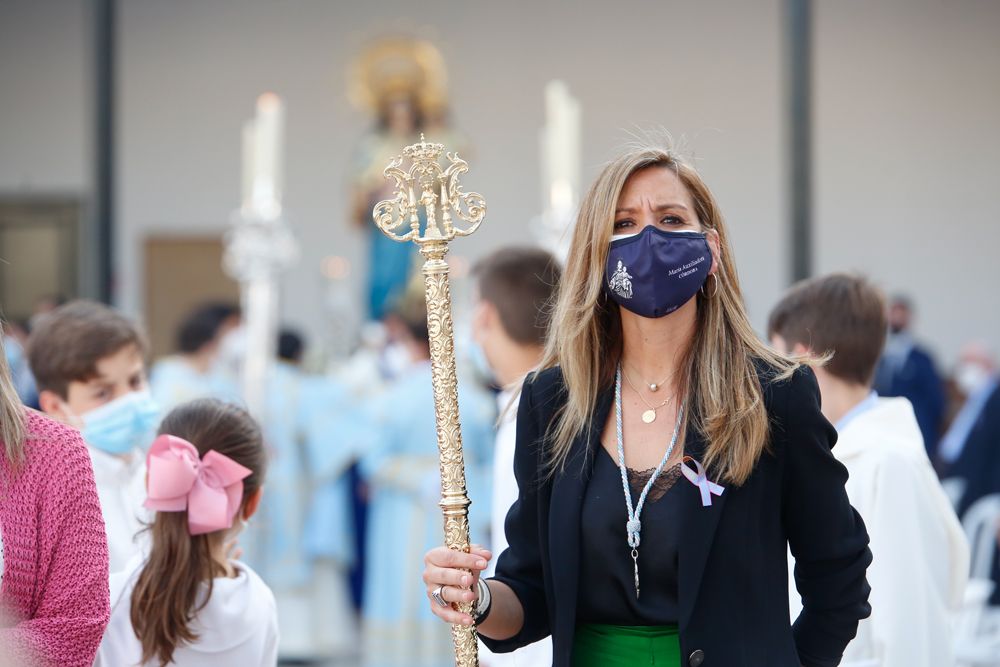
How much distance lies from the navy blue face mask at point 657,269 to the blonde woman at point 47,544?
3.05ft

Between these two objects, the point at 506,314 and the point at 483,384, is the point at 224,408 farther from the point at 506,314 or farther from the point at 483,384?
the point at 483,384

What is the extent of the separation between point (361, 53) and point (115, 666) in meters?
10.2

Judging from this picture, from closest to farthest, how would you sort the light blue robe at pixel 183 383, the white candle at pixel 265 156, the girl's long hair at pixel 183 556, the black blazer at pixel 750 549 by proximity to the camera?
the black blazer at pixel 750 549
the girl's long hair at pixel 183 556
the white candle at pixel 265 156
the light blue robe at pixel 183 383

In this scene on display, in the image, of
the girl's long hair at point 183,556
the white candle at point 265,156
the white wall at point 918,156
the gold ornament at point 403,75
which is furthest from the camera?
the gold ornament at point 403,75

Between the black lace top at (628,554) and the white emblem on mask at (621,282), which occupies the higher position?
the white emblem on mask at (621,282)

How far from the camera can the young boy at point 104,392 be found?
3.17 metres

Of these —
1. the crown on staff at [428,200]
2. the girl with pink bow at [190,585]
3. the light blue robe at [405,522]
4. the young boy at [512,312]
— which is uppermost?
the crown on staff at [428,200]

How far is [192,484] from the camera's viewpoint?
9.20 ft

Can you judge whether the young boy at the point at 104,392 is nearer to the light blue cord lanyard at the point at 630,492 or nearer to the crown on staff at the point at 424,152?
the crown on staff at the point at 424,152

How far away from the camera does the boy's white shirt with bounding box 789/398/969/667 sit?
2975 millimetres

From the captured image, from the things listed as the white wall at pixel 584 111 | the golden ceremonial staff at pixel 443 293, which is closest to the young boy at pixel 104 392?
the golden ceremonial staff at pixel 443 293

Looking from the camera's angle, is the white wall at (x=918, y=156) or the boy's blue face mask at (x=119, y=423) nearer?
the boy's blue face mask at (x=119, y=423)

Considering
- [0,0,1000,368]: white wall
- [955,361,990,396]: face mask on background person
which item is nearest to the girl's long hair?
[955,361,990,396]: face mask on background person

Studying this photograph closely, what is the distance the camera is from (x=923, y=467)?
121 inches
